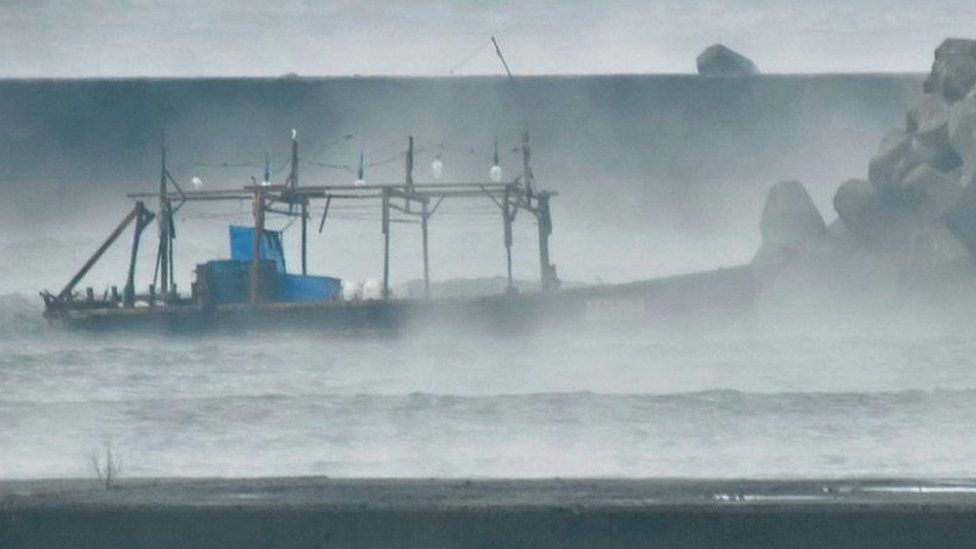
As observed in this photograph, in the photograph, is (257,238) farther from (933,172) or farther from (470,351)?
(933,172)

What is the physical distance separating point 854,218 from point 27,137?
46.6 feet

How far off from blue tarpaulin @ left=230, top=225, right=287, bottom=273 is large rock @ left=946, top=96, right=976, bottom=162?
8.84m

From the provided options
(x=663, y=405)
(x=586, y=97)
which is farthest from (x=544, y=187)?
(x=663, y=405)

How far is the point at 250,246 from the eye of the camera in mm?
22750

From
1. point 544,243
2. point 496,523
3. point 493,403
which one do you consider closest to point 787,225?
point 544,243

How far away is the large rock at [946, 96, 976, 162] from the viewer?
85.2ft

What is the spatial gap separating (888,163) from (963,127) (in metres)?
1.36

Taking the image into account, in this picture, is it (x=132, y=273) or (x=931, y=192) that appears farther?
(x=931, y=192)

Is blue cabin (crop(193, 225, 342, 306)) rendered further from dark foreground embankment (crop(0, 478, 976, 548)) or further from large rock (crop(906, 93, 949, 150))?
dark foreground embankment (crop(0, 478, 976, 548))

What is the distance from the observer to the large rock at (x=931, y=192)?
26.0 meters

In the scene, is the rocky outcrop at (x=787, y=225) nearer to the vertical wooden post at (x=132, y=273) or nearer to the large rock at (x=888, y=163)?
the large rock at (x=888, y=163)

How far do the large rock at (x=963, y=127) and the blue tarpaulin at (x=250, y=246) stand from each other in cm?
884

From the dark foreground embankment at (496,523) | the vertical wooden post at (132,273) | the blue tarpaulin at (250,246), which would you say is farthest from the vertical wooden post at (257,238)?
the dark foreground embankment at (496,523)

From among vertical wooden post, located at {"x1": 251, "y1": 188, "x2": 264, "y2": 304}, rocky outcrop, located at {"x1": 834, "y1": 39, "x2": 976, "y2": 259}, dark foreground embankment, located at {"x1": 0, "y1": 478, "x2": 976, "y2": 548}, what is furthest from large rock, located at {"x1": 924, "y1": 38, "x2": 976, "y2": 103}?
dark foreground embankment, located at {"x1": 0, "y1": 478, "x2": 976, "y2": 548}
